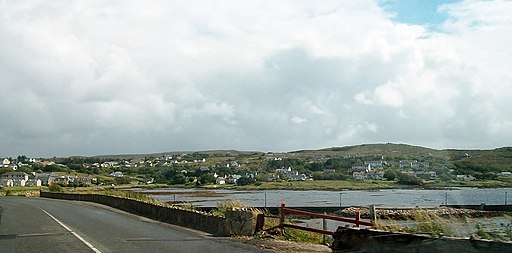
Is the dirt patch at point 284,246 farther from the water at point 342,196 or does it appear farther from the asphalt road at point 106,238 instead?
the water at point 342,196

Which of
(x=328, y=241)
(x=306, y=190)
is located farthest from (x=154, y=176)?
(x=328, y=241)

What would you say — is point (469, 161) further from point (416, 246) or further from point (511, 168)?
point (416, 246)

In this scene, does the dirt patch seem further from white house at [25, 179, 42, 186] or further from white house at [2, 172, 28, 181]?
white house at [2, 172, 28, 181]

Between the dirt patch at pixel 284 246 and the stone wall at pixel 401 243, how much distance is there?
5.37ft

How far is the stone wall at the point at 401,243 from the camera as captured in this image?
10.2 meters

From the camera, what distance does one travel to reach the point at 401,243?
40.5ft

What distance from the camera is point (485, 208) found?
178ft

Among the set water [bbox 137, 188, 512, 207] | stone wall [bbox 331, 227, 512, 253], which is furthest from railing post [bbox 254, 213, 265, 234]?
water [bbox 137, 188, 512, 207]

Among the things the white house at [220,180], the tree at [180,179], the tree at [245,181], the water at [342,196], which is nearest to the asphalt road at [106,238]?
the water at [342,196]

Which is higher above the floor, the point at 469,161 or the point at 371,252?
the point at 469,161

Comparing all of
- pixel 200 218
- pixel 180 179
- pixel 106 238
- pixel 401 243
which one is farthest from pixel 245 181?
pixel 401 243

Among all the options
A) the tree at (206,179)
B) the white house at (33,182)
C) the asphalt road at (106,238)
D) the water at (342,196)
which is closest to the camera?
the asphalt road at (106,238)

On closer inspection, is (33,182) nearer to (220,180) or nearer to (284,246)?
(220,180)

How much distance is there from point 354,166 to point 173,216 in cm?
6744
